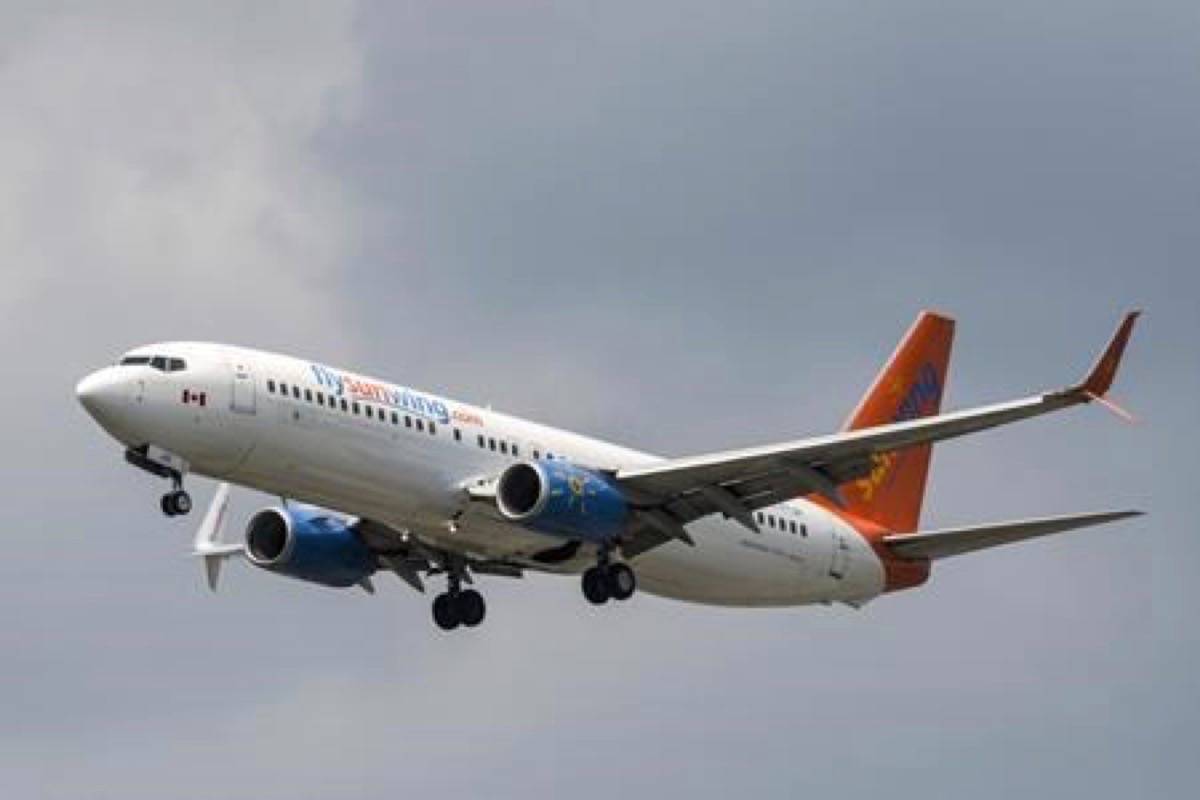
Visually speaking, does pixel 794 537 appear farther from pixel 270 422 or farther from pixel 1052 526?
pixel 270 422

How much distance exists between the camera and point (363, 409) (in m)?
71.1

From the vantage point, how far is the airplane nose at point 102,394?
69.2 m

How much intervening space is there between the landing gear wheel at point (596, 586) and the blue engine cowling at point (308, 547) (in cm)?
583

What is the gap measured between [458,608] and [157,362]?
12014 mm

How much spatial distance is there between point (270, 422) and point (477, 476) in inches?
203

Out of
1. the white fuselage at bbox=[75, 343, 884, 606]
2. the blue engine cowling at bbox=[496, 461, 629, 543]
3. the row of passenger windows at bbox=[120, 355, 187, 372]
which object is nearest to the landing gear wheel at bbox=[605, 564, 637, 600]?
the white fuselage at bbox=[75, 343, 884, 606]

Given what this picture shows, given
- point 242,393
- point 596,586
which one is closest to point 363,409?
point 242,393

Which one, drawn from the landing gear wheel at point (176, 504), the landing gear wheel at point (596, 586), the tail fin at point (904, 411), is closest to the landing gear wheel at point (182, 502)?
the landing gear wheel at point (176, 504)

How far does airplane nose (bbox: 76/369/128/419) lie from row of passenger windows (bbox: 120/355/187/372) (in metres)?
0.72

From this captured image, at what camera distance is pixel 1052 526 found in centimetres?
7494

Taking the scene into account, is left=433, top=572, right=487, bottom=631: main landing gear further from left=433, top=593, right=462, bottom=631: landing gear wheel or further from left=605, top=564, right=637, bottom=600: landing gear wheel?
left=605, top=564, right=637, bottom=600: landing gear wheel

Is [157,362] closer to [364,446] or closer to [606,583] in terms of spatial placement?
[364,446]

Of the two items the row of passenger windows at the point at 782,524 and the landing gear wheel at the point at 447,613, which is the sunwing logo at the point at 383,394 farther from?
the row of passenger windows at the point at 782,524

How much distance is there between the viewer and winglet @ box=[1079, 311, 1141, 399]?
2621 inches
